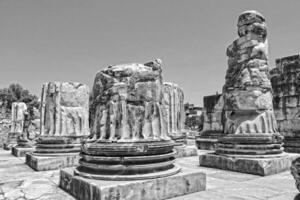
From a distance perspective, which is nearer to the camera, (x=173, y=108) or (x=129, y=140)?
(x=129, y=140)

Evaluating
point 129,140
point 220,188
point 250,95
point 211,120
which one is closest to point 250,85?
point 250,95

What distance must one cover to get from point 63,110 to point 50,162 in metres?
1.61

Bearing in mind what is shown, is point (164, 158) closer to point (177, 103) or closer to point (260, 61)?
point (260, 61)

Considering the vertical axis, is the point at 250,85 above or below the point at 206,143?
above

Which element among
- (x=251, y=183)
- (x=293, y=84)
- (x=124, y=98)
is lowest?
(x=251, y=183)

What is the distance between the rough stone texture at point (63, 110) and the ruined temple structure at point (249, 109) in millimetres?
3706

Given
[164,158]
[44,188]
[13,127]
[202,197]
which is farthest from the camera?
[13,127]

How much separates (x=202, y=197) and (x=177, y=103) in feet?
19.6

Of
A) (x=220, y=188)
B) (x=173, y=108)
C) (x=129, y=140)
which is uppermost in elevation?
(x=173, y=108)

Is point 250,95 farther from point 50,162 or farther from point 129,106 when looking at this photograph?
point 50,162

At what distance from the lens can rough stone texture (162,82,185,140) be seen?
8.54m

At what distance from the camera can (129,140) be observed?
3.34 metres

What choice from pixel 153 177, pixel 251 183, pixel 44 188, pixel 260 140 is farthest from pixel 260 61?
pixel 44 188

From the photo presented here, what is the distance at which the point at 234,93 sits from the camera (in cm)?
571
